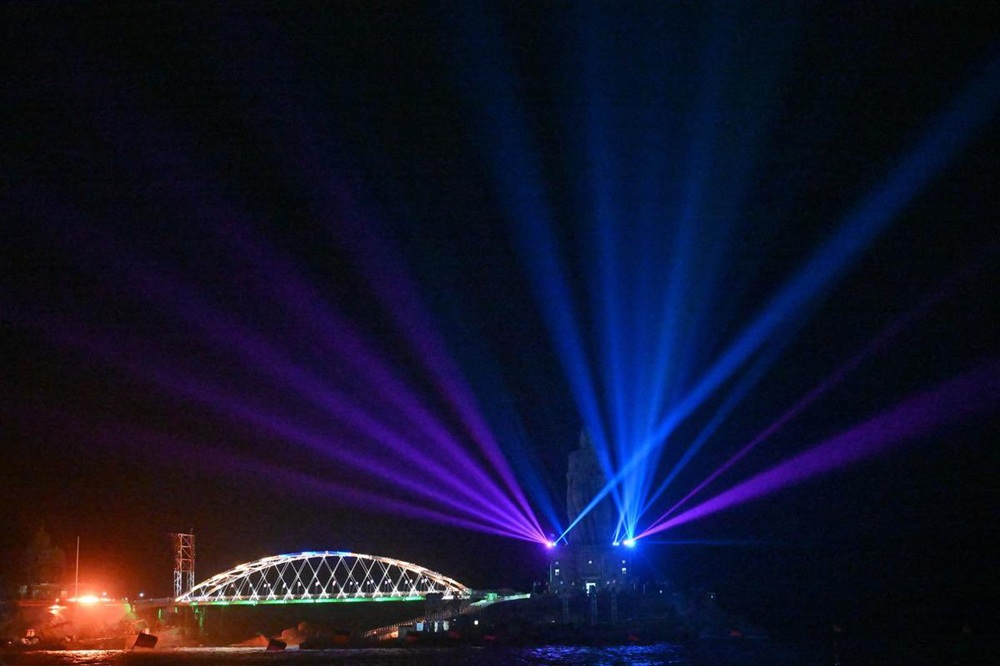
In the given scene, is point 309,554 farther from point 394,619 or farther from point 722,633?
point 722,633

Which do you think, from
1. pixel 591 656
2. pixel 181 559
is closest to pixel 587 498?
pixel 591 656

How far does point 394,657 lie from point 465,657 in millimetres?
6171

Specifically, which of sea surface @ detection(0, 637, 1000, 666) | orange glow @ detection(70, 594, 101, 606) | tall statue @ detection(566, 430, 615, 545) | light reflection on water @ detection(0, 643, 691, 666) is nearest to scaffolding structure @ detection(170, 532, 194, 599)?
orange glow @ detection(70, 594, 101, 606)

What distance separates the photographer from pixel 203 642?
134125mm

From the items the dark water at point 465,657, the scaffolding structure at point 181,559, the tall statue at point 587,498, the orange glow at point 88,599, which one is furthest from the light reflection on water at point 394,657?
the scaffolding structure at point 181,559

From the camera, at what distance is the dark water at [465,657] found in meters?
79.5

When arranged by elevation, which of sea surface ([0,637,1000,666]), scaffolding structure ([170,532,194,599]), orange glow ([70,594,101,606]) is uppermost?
scaffolding structure ([170,532,194,599])

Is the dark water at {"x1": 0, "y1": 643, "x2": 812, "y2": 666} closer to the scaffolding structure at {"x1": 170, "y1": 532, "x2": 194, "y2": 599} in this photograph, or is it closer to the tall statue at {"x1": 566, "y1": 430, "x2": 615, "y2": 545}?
the tall statue at {"x1": 566, "y1": 430, "x2": 615, "y2": 545}

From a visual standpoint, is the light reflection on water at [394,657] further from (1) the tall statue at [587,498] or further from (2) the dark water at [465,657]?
(1) the tall statue at [587,498]

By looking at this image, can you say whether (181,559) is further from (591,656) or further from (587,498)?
(591,656)

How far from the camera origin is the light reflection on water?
8025cm

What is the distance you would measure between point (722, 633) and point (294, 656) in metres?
45.7

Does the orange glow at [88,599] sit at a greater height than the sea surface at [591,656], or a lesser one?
greater

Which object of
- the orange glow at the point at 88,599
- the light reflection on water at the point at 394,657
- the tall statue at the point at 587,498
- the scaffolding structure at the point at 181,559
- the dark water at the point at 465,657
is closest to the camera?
the dark water at the point at 465,657
